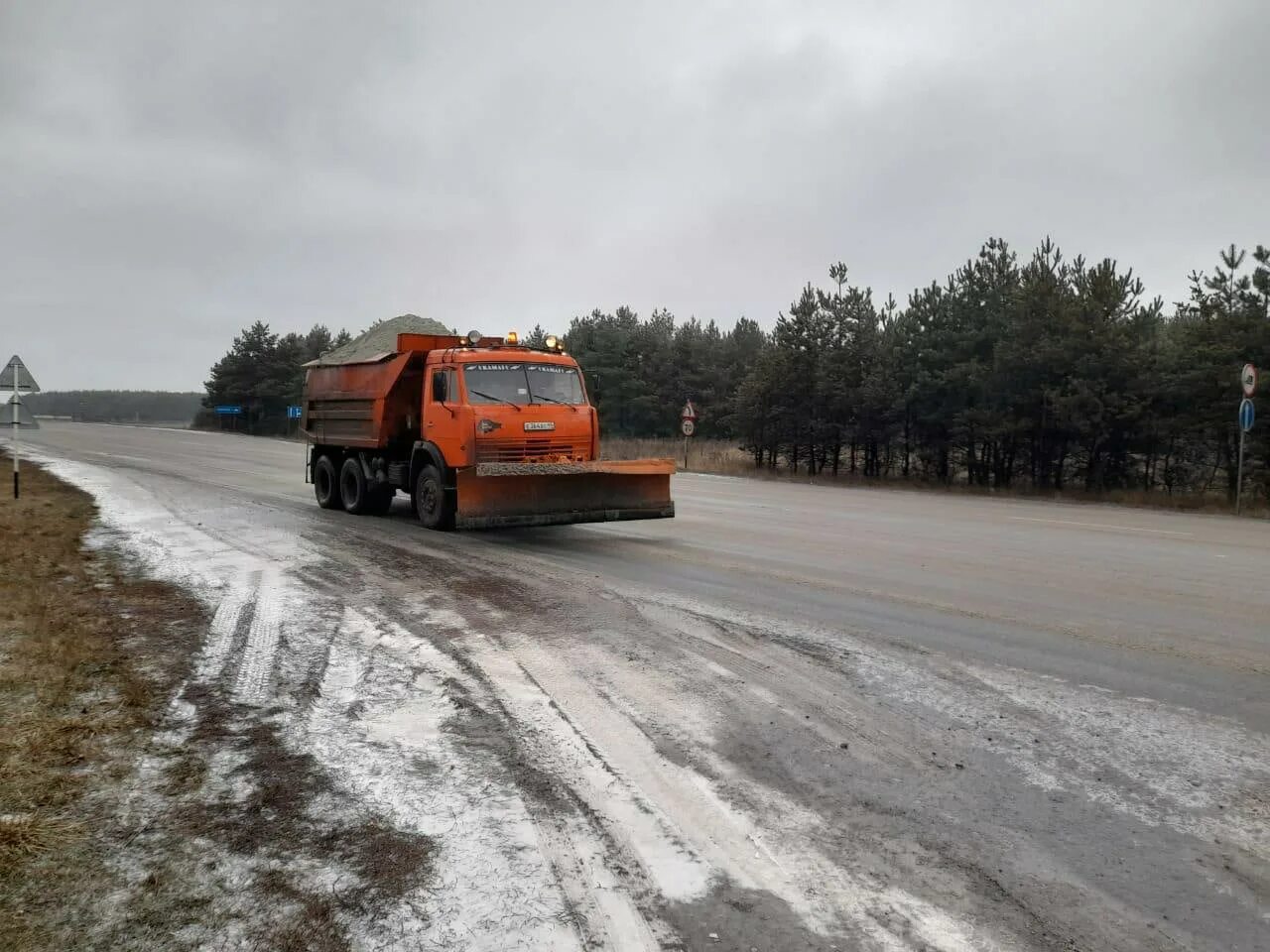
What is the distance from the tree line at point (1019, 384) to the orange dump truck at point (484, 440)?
1.19 m

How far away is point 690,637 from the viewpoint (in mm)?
6695

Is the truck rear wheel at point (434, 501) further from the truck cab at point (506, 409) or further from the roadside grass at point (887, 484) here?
the roadside grass at point (887, 484)

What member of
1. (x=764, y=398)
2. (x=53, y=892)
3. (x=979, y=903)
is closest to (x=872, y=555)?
(x=979, y=903)

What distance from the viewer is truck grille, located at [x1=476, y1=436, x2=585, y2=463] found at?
12.0 m

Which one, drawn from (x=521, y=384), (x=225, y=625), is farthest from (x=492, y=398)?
(x=225, y=625)

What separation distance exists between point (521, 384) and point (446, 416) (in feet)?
3.78

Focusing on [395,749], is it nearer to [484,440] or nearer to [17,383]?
[484,440]

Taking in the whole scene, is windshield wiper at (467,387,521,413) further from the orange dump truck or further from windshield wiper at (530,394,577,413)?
windshield wiper at (530,394,577,413)

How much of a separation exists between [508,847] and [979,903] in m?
1.67

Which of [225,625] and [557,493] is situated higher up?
[557,493]

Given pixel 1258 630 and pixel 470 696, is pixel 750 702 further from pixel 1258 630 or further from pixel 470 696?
pixel 1258 630

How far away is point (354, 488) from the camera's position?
15.4 m

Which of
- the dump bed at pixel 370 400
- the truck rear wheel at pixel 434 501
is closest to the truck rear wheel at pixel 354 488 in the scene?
the dump bed at pixel 370 400

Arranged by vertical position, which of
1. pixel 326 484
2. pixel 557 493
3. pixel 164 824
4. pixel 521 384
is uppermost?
pixel 521 384
